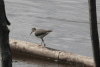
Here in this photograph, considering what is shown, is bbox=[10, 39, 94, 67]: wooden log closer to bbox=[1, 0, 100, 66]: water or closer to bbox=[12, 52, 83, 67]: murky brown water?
bbox=[12, 52, 83, 67]: murky brown water

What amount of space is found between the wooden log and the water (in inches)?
46.4

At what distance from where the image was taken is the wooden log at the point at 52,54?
305 inches

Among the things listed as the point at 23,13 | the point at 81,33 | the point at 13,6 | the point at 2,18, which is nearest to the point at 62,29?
the point at 81,33

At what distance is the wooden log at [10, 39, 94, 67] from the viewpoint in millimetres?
7742

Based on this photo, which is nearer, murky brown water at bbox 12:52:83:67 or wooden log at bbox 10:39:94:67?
wooden log at bbox 10:39:94:67

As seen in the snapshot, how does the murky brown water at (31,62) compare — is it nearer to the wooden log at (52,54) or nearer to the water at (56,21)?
the wooden log at (52,54)

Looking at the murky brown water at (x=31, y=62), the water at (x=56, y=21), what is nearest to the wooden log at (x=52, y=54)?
the murky brown water at (x=31, y=62)

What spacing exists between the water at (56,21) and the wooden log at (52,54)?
46.4 inches

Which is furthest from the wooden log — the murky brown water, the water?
the water

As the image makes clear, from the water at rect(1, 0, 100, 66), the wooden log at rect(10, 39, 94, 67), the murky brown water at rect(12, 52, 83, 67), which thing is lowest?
the murky brown water at rect(12, 52, 83, 67)

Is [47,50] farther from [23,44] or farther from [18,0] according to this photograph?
[18,0]

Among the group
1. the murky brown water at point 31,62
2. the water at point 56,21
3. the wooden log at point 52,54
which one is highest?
the water at point 56,21

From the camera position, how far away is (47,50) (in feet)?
27.2

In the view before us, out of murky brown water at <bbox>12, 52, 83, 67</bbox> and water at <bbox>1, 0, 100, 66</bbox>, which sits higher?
water at <bbox>1, 0, 100, 66</bbox>
